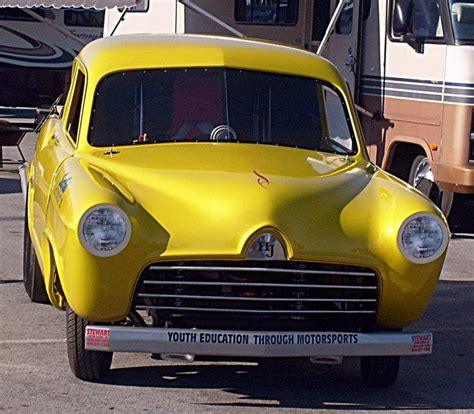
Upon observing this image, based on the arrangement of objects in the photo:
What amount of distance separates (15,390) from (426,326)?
117 inches

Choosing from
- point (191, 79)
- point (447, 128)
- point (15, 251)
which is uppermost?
point (191, 79)

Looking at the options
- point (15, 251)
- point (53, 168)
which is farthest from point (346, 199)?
point (15, 251)

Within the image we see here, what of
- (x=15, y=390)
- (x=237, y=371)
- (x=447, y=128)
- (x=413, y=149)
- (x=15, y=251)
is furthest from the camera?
(x=413, y=149)

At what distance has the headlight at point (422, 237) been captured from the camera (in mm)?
5961

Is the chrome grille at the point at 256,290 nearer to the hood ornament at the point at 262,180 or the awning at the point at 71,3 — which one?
the hood ornament at the point at 262,180

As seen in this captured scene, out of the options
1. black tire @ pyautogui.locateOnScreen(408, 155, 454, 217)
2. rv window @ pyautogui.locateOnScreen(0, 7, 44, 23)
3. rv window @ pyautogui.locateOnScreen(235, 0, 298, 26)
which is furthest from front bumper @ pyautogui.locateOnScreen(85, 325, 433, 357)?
Answer: rv window @ pyautogui.locateOnScreen(0, 7, 44, 23)

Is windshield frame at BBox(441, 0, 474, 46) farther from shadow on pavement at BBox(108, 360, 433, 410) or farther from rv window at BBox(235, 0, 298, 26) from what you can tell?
shadow on pavement at BBox(108, 360, 433, 410)

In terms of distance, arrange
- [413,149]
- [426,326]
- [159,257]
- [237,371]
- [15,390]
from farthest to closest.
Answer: [413,149] → [426,326] → [237,371] → [15,390] → [159,257]

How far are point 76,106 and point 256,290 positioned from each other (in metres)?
2.17

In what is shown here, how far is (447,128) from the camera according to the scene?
36.9 feet

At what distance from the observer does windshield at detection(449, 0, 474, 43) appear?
11.2 metres

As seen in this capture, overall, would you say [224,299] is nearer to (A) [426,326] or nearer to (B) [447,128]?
(A) [426,326]

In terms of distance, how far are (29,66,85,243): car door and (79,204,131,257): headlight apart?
88 cm

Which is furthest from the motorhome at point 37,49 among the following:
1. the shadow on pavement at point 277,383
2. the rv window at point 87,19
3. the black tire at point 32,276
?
the shadow on pavement at point 277,383
